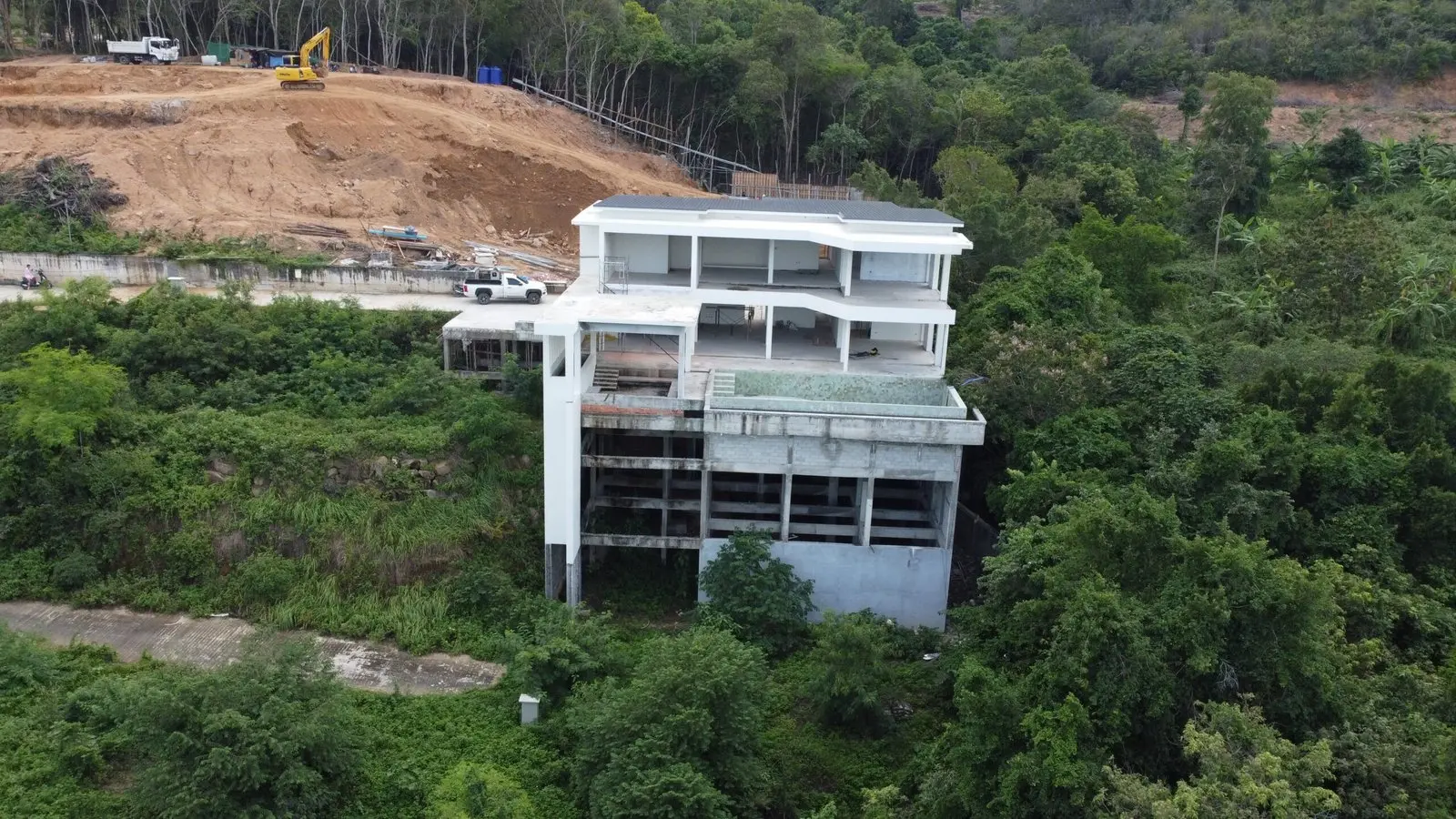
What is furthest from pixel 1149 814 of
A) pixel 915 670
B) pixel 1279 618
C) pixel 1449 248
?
pixel 1449 248

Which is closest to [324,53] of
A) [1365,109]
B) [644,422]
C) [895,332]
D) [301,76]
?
[301,76]

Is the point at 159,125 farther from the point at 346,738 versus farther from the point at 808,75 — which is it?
the point at 346,738

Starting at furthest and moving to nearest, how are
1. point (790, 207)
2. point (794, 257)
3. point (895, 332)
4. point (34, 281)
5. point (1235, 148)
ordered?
point (1235, 148)
point (34, 281)
point (790, 207)
point (794, 257)
point (895, 332)

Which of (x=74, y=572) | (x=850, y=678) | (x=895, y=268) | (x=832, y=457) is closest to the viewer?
(x=850, y=678)

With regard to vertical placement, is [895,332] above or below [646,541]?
above

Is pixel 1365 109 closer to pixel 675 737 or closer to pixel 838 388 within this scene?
pixel 838 388

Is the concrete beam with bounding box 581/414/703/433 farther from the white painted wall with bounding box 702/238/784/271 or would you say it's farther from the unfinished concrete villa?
the white painted wall with bounding box 702/238/784/271

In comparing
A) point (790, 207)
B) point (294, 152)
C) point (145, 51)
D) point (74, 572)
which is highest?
point (145, 51)
